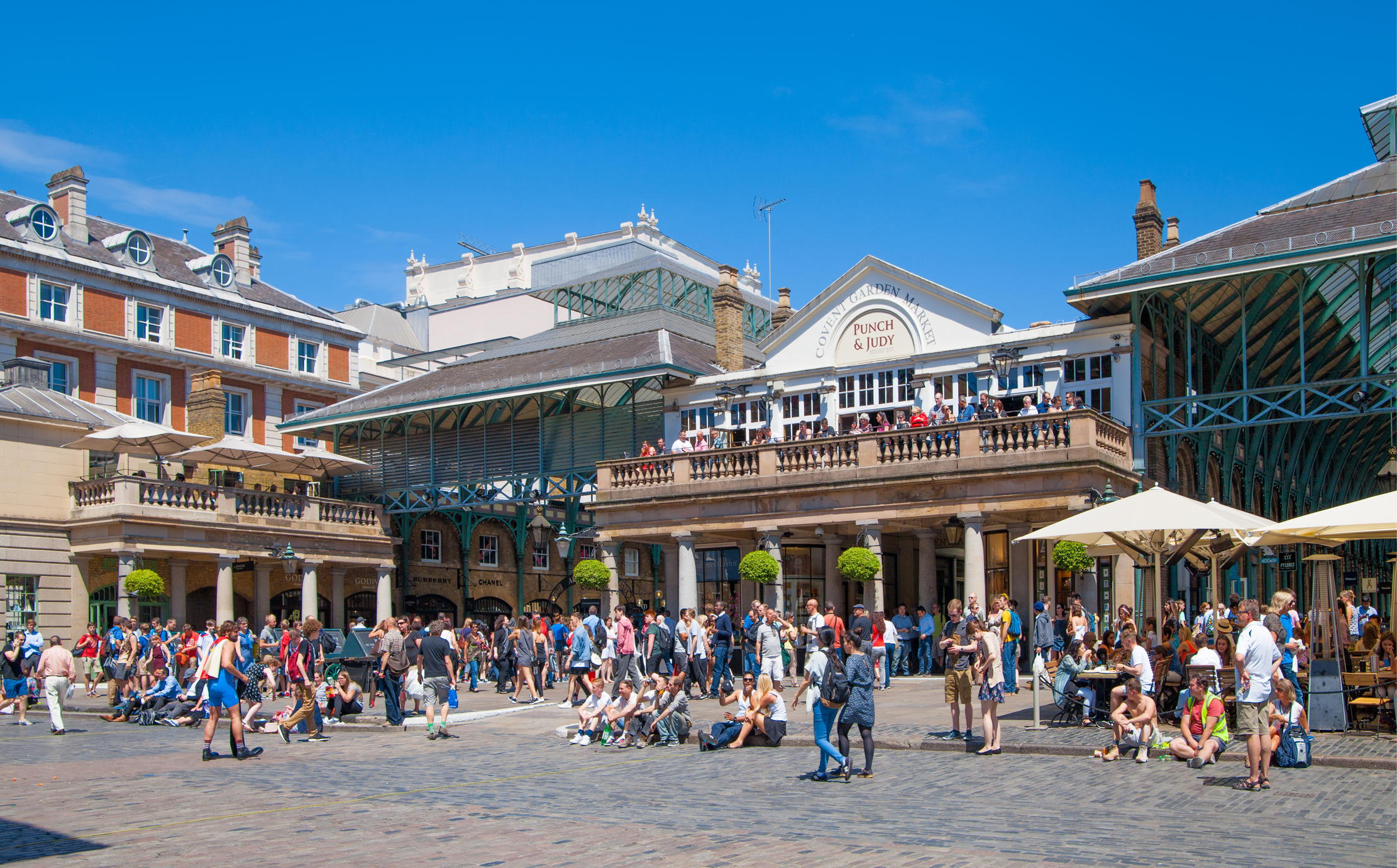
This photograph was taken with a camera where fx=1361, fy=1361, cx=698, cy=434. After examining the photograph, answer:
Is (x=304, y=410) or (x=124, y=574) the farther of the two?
(x=304, y=410)

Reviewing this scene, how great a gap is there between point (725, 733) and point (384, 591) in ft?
84.2

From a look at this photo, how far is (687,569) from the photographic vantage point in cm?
3009

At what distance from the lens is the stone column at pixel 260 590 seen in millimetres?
38750

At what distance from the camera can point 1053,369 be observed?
28.4 metres

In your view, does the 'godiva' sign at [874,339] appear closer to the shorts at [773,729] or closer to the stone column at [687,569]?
the stone column at [687,569]

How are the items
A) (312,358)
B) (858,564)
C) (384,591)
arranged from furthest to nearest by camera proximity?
(312,358)
(384,591)
(858,564)

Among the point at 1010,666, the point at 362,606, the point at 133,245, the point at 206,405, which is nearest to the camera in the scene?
the point at 1010,666

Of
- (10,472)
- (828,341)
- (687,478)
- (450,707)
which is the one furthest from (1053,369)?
(10,472)

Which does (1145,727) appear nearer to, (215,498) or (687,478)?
(687,478)

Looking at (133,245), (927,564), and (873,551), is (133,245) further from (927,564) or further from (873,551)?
(927,564)

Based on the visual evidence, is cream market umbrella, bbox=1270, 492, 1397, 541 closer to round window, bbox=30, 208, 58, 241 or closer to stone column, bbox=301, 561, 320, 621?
stone column, bbox=301, 561, 320, 621

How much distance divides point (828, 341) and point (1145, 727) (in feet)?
58.3

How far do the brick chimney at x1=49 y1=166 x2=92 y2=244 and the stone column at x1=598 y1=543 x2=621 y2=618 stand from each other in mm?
22515

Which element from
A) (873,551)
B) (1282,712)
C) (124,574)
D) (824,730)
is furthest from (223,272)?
(1282,712)
